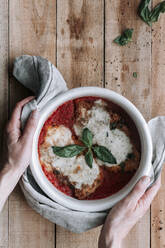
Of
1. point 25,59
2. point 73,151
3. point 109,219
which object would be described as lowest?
point 109,219

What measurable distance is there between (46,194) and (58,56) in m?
0.59

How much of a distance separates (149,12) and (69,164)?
75 centimetres

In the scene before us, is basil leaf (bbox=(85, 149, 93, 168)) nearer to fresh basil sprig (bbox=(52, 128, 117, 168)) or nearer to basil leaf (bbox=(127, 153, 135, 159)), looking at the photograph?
fresh basil sprig (bbox=(52, 128, 117, 168))

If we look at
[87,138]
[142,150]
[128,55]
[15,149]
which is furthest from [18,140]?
[128,55]

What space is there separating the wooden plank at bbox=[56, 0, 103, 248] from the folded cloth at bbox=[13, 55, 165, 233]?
0.10 m

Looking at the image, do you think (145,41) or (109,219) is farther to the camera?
(145,41)

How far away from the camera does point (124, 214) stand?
1271mm

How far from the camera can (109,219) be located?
4.17 ft

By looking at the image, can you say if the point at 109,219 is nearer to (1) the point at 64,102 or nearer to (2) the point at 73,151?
(2) the point at 73,151

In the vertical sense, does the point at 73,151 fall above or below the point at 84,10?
below

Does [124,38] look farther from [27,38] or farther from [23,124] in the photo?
[23,124]

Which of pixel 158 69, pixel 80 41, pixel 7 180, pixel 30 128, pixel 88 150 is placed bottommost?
pixel 7 180

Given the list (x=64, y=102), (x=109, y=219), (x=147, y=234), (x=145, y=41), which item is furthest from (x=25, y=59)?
(x=147, y=234)

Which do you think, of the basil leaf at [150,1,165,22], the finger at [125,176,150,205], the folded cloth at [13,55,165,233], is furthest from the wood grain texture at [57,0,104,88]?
the finger at [125,176,150,205]
